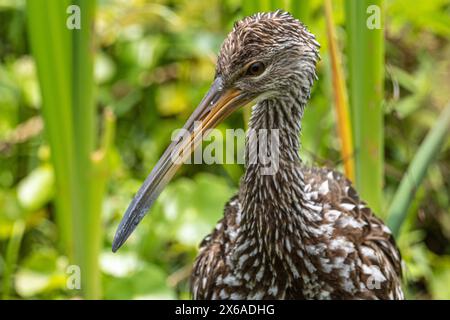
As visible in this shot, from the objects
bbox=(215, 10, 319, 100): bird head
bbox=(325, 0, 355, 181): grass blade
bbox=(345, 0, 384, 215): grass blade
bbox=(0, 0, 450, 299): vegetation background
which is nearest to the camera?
bbox=(215, 10, 319, 100): bird head

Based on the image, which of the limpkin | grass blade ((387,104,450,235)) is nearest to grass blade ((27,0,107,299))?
the limpkin

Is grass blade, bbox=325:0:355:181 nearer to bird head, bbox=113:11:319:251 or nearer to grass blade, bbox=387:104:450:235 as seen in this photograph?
grass blade, bbox=387:104:450:235

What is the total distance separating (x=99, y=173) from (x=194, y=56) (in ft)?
5.35

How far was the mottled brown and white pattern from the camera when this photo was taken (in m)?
2.48

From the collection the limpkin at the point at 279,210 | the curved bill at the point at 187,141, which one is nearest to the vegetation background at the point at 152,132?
the limpkin at the point at 279,210

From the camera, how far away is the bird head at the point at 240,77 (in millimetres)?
2445

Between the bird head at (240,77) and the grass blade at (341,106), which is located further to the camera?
the grass blade at (341,106)

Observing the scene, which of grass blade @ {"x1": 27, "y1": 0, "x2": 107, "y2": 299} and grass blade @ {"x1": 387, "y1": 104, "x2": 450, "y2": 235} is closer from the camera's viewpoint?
grass blade @ {"x1": 27, "y1": 0, "x2": 107, "y2": 299}

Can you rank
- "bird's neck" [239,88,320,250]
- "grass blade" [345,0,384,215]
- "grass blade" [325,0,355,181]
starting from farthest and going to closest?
"grass blade" [325,0,355,181]
"grass blade" [345,0,384,215]
"bird's neck" [239,88,320,250]

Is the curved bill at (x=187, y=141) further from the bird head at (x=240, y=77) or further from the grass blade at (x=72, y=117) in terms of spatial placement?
the grass blade at (x=72, y=117)

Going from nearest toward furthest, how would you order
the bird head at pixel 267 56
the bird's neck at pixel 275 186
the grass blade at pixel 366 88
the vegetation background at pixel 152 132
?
the bird head at pixel 267 56 < the bird's neck at pixel 275 186 < the grass blade at pixel 366 88 < the vegetation background at pixel 152 132

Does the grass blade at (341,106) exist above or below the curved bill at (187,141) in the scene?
above

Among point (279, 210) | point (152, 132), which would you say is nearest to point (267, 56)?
point (279, 210)
